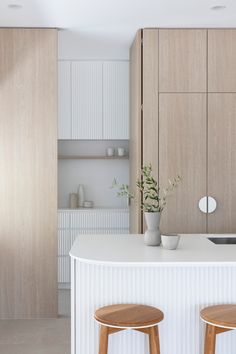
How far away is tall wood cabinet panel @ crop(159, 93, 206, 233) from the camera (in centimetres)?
468

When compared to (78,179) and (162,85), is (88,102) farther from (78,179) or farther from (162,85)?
(162,85)

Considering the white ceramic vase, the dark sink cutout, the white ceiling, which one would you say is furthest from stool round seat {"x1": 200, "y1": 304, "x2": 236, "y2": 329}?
the white ceiling

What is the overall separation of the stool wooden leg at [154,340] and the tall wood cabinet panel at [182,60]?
2432 millimetres

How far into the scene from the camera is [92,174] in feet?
20.4

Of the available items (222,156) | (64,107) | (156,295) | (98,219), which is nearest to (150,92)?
(222,156)

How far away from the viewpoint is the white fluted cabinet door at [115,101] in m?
5.88

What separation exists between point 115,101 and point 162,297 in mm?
3267

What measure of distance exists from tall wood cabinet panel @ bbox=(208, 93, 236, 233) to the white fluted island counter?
166 cm

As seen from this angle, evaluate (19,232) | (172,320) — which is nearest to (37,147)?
(19,232)

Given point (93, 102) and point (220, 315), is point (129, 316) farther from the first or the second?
point (93, 102)

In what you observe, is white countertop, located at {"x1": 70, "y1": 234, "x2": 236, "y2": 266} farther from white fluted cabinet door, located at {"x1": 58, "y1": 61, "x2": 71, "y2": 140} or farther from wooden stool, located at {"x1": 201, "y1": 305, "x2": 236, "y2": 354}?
white fluted cabinet door, located at {"x1": 58, "y1": 61, "x2": 71, "y2": 140}

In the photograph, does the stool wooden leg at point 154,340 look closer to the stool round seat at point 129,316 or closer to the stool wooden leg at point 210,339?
the stool round seat at point 129,316

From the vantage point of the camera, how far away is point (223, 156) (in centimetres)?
471

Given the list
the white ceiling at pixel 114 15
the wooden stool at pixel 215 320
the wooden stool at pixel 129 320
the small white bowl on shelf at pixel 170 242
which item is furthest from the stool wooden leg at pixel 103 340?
the white ceiling at pixel 114 15
